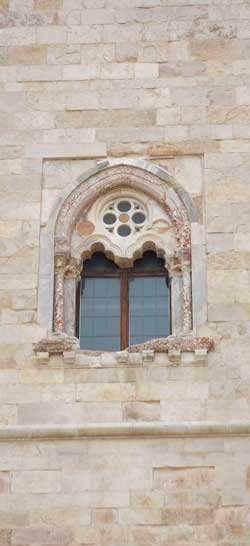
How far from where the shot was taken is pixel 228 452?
1154 centimetres

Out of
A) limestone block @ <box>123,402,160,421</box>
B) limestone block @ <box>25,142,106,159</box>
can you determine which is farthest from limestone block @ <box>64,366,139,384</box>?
limestone block @ <box>25,142,106,159</box>

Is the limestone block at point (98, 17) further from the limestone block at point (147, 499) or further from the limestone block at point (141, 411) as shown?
the limestone block at point (147, 499)

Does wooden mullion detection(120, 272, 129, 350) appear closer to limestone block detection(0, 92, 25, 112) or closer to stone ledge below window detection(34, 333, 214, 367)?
stone ledge below window detection(34, 333, 214, 367)

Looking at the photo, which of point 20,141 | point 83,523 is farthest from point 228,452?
point 20,141

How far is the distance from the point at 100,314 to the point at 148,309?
1.46 ft

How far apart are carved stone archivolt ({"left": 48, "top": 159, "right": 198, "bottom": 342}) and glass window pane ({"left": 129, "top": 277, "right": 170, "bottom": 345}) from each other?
0.22 m

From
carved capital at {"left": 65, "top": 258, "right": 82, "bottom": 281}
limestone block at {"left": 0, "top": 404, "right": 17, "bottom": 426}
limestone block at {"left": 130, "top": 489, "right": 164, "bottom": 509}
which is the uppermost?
carved capital at {"left": 65, "top": 258, "right": 82, "bottom": 281}

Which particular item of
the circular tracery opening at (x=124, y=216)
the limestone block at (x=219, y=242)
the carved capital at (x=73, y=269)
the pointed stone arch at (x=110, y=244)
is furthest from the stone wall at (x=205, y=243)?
the circular tracery opening at (x=124, y=216)

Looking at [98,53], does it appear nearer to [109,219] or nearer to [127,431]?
[109,219]

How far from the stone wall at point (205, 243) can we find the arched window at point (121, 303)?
533mm

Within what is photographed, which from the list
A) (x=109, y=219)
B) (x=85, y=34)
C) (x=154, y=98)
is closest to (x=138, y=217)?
(x=109, y=219)

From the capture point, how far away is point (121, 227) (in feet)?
42.3

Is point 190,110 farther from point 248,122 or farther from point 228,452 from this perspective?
point 228,452

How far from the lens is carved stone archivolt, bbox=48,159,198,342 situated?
493 inches
